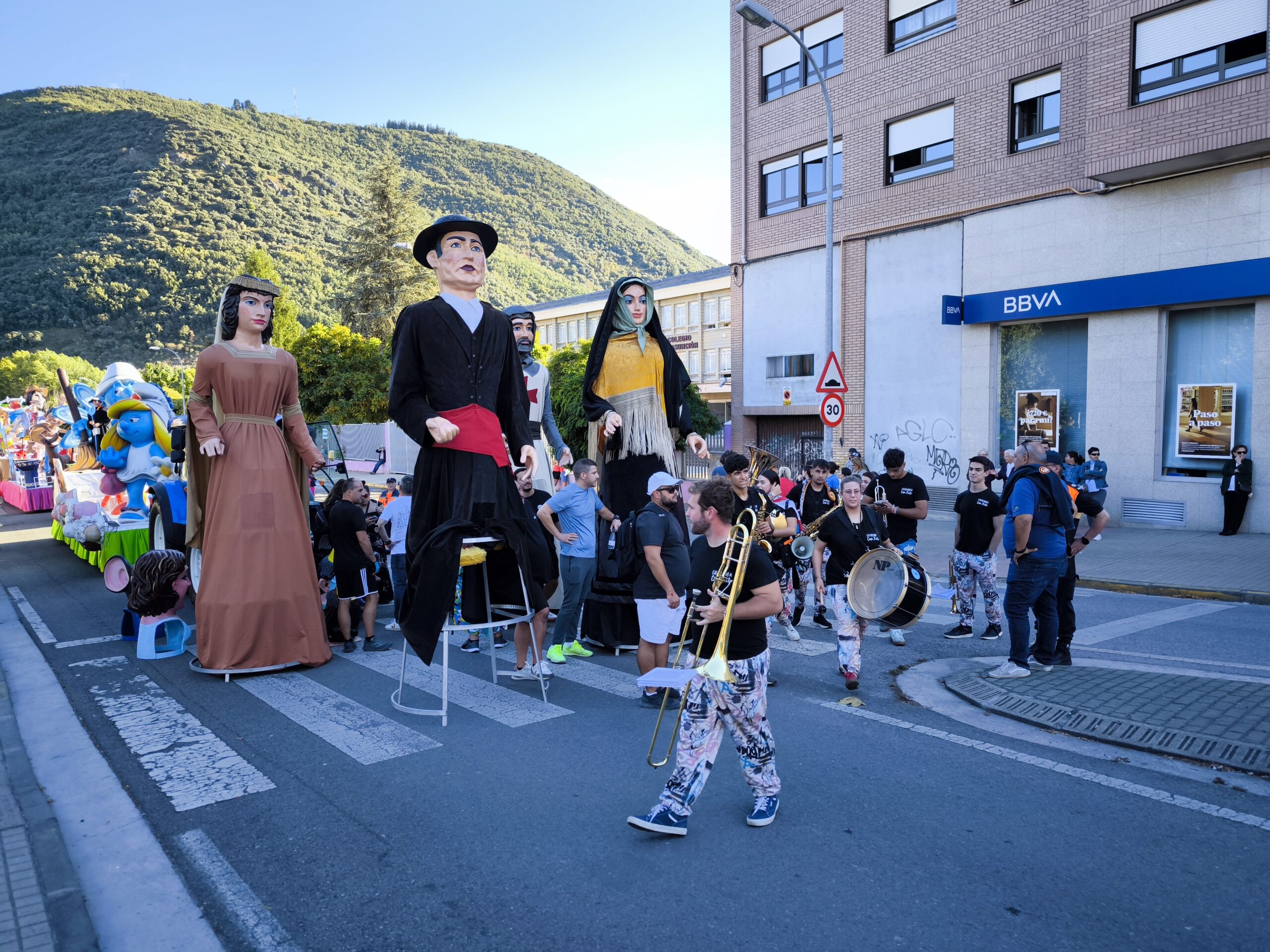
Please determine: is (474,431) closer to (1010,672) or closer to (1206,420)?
(1010,672)

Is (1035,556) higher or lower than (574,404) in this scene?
lower

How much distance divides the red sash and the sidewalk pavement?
7412mm

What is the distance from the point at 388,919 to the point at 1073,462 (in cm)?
1573

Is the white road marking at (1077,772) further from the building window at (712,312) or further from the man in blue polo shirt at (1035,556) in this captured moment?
the building window at (712,312)

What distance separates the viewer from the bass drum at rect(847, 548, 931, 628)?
6.30m

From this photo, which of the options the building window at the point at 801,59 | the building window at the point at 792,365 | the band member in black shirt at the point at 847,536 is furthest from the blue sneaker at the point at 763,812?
the building window at the point at 801,59

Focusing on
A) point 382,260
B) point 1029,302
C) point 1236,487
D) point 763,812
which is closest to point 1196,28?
point 1029,302

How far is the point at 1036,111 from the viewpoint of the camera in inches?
686

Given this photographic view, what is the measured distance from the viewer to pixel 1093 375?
1653 centimetres

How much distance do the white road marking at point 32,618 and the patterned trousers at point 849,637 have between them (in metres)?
7.15

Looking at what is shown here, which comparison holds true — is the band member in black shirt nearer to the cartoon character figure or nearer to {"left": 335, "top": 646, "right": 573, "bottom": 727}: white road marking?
{"left": 335, "top": 646, "right": 573, "bottom": 727}: white road marking

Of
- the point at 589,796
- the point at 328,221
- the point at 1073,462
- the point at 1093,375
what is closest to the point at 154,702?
the point at 589,796

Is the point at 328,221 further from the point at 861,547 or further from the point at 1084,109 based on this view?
the point at 861,547

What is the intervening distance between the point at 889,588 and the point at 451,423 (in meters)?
3.39
